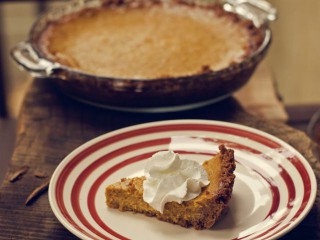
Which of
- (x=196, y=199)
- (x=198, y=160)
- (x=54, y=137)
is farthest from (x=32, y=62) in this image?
(x=196, y=199)

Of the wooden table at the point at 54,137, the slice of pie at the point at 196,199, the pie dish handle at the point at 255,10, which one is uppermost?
the slice of pie at the point at 196,199

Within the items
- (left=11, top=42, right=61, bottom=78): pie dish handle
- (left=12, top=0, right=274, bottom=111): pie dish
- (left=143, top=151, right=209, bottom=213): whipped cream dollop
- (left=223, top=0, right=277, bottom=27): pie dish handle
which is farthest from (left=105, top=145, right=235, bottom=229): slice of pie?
(left=223, top=0, right=277, bottom=27): pie dish handle

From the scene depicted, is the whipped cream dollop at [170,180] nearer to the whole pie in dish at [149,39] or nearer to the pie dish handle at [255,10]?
the whole pie in dish at [149,39]

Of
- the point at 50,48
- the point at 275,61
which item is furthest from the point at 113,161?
the point at 275,61

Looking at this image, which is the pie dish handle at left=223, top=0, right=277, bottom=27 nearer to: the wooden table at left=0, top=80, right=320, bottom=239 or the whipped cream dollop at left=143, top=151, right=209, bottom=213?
the wooden table at left=0, top=80, right=320, bottom=239

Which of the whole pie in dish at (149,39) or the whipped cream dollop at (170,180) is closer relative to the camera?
the whipped cream dollop at (170,180)

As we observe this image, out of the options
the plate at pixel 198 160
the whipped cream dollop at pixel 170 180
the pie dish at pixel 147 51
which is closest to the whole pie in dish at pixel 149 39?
the pie dish at pixel 147 51

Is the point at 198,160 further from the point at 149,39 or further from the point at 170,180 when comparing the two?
the point at 149,39
